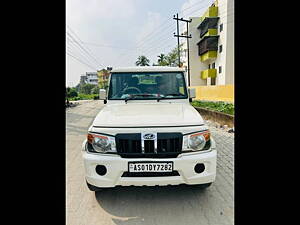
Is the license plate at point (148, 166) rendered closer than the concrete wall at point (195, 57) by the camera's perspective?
Yes

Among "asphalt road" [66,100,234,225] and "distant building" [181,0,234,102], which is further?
"distant building" [181,0,234,102]

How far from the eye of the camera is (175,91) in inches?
153

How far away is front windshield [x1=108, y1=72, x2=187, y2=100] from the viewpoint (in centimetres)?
385

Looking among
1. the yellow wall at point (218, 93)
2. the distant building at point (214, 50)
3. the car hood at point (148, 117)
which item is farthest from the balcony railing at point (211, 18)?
the car hood at point (148, 117)

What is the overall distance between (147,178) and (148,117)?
765 mm

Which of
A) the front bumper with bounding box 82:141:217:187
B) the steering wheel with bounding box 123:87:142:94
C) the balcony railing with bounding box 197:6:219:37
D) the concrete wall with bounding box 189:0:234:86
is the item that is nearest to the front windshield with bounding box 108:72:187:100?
the steering wheel with bounding box 123:87:142:94

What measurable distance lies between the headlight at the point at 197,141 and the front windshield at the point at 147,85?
137 centimetres

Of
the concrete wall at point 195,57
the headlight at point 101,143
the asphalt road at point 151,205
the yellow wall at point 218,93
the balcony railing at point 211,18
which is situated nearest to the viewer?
the asphalt road at point 151,205

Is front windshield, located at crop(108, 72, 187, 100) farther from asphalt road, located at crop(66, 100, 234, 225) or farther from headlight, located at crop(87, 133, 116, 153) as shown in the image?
asphalt road, located at crop(66, 100, 234, 225)

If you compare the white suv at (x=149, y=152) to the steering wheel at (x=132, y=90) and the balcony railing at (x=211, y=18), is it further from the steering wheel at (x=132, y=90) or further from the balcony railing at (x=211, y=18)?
the balcony railing at (x=211, y=18)

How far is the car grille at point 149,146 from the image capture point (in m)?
2.48

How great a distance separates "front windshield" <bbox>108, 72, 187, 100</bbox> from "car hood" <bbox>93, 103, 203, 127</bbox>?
0.64 m
